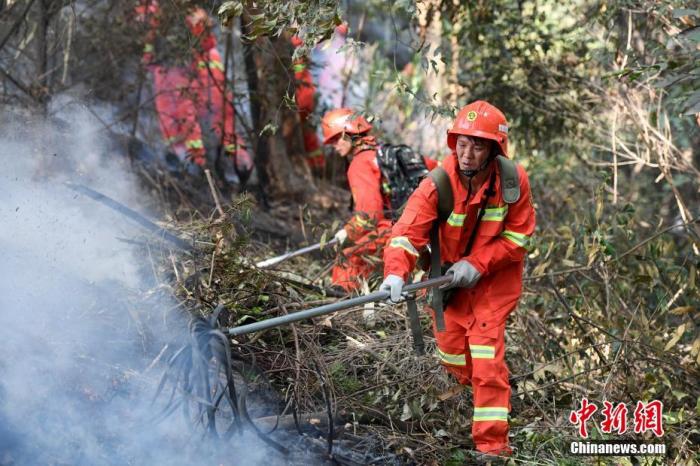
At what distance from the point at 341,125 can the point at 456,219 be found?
7.71 ft

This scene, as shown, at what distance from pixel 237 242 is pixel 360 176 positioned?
149 centimetres

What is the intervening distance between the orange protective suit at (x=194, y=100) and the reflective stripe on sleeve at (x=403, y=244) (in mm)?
4730

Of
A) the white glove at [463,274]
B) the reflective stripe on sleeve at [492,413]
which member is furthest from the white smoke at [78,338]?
the white glove at [463,274]

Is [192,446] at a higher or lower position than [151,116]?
lower

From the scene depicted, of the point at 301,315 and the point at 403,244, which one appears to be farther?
the point at 403,244

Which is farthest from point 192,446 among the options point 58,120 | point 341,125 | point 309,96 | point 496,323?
point 309,96

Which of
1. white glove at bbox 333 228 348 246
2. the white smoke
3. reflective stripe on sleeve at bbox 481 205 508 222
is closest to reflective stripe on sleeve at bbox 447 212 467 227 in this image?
reflective stripe on sleeve at bbox 481 205 508 222

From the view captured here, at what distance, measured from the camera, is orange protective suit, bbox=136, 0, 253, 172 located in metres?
9.09

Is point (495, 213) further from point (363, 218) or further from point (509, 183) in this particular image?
point (363, 218)

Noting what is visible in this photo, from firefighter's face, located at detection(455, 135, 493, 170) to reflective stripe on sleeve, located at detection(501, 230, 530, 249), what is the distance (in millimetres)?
407

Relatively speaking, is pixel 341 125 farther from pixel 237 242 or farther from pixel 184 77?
pixel 184 77

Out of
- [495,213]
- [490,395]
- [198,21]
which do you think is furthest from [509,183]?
[198,21]

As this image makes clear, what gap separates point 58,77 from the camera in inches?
341

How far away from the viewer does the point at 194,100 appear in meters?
9.13
